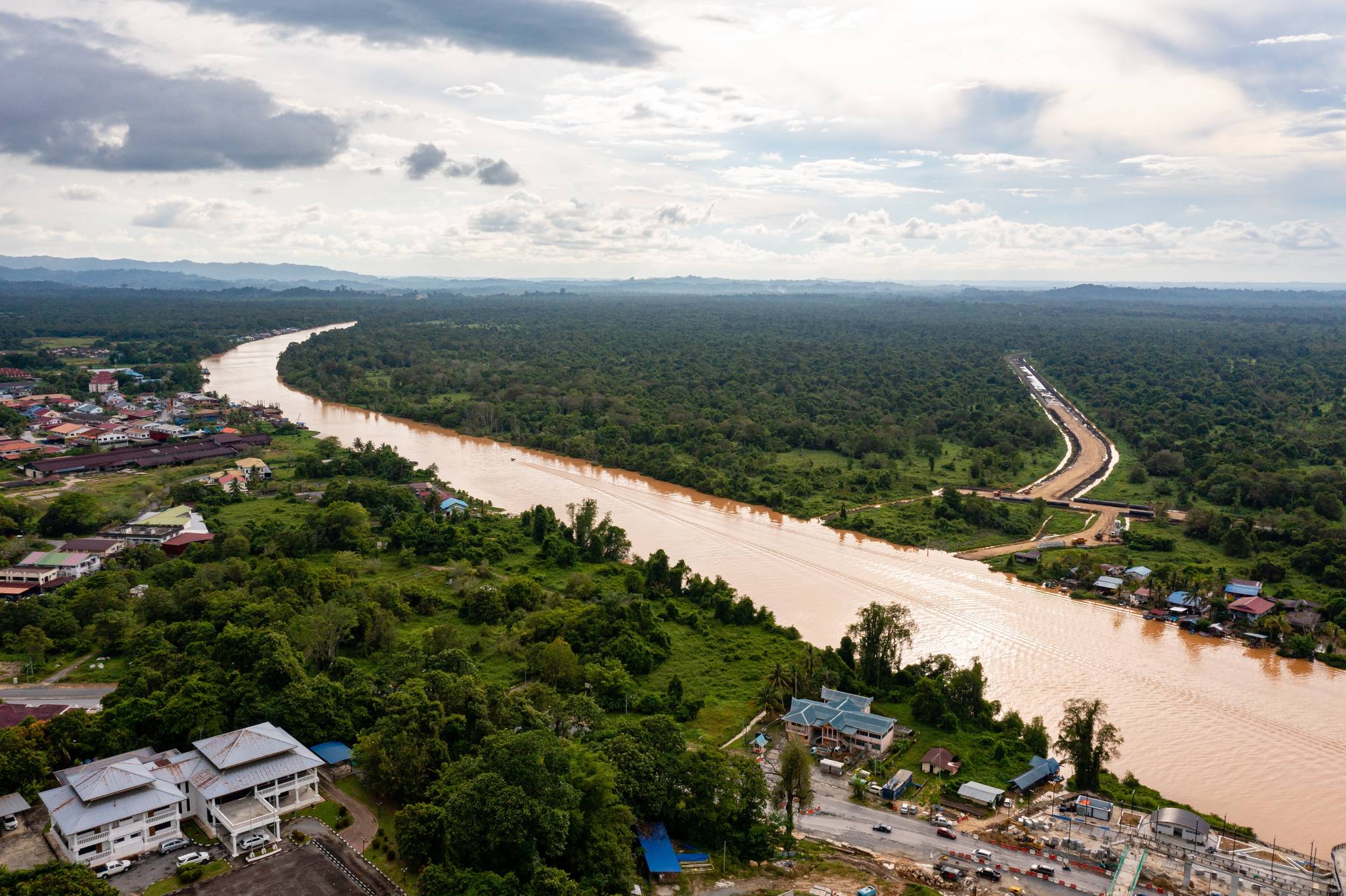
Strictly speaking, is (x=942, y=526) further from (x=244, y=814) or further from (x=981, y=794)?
(x=244, y=814)

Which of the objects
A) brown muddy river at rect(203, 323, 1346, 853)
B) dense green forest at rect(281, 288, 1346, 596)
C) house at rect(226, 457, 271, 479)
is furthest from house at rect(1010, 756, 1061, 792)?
house at rect(226, 457, 271, 479)

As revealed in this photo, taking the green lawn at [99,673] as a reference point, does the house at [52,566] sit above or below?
above

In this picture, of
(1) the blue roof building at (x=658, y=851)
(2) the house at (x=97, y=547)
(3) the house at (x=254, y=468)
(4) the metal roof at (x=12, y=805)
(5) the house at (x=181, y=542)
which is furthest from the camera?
(3) the house at (x=254, y=468)

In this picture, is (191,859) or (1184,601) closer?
(191,859)

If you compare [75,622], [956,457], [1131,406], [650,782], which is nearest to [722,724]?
[650,782]

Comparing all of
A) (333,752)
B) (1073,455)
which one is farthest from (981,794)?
(1073,455)

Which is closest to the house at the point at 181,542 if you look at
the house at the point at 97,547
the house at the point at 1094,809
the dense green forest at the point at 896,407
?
the house at the point at 97,547

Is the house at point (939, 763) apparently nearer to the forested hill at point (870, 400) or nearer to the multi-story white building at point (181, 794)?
the multi-story white building at point (181, 794)
